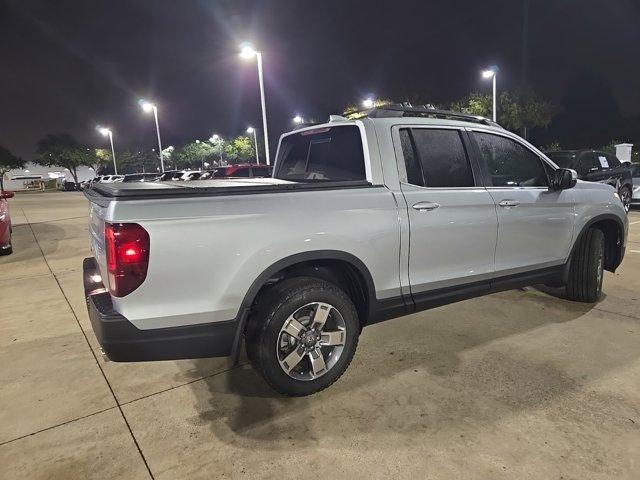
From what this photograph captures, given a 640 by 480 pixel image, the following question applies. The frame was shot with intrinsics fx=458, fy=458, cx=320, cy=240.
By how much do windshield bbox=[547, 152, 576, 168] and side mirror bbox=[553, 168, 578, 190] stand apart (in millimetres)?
7396

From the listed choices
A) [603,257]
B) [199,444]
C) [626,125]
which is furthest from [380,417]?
[626,125]

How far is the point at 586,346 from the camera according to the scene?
363 cm

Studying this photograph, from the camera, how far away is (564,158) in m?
10.8

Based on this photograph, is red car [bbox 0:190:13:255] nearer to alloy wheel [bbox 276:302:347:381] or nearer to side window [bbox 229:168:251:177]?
alloy wheel [bbox 276:302:347:381]

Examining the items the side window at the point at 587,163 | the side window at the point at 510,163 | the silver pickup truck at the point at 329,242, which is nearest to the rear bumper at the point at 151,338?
the silver pickup truck at the point at 329,242

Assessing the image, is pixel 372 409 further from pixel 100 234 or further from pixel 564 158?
pixel 564 158

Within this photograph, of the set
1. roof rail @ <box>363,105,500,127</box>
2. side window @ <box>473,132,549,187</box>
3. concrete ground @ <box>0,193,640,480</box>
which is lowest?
concrete ground @ <box>0,193,640,480</box>

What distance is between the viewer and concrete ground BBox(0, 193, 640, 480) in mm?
2363

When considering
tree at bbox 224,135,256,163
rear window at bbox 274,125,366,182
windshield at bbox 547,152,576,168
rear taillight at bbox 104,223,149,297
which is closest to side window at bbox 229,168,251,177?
windshield at bbox 547,152,576,168

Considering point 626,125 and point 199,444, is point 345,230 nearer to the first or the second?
point 199,444

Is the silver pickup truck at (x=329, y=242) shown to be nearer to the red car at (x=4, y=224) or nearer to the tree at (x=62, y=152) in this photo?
the red car at (x=4, y=224)

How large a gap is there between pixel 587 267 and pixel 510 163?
137cm

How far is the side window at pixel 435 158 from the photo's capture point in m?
3.36

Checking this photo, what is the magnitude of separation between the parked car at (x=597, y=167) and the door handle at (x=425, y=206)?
28.4 ft
